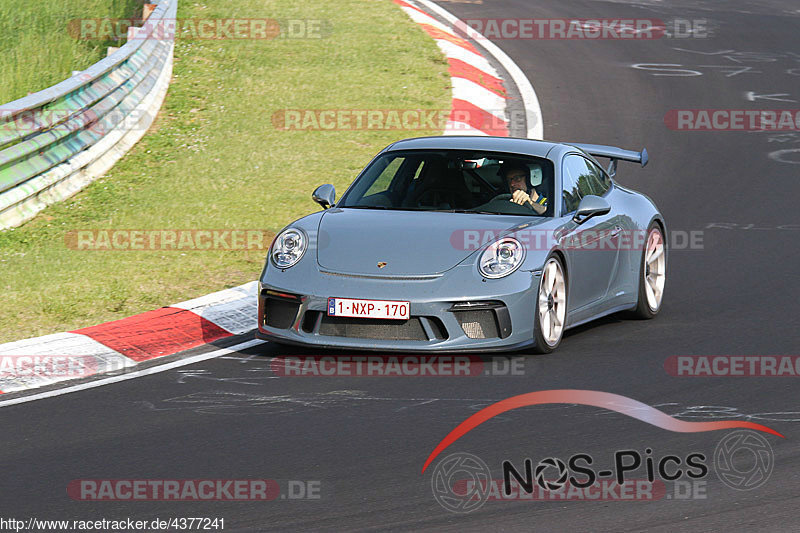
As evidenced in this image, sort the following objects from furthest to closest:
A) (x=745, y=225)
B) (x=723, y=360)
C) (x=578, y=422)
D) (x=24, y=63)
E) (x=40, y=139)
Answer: (x=24, y=63), (x=745, y=225), (x=40, y=139), (x=723, y=360), (x=578, y=422)

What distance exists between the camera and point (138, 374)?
7645mm

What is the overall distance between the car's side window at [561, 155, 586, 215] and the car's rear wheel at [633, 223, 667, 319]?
2.67 ft

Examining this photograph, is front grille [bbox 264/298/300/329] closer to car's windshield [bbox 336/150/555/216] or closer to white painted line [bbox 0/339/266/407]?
white painted line [bbox 0/339/266/407]

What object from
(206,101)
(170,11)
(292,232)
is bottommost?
(292,232)

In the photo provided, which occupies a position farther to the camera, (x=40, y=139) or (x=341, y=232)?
(x=40, y=139)

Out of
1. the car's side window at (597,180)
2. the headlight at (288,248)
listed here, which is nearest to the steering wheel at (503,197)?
the car's side window at (597,180)

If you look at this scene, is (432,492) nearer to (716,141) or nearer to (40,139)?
(40,139)

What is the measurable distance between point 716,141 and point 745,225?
4012 millimetres

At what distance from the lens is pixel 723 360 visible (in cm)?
788

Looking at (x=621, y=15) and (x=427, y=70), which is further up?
(x=621, y=15)

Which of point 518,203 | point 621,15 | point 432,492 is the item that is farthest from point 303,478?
point 621,15

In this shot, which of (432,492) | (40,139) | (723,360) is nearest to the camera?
(432,492)

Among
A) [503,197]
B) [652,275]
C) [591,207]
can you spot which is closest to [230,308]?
[503,197]

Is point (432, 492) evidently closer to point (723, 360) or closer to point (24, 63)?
point (723, 360)
